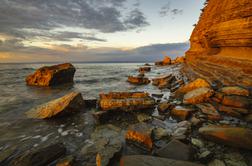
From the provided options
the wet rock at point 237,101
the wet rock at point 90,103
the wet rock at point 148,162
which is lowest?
the wet rock at point 90,103

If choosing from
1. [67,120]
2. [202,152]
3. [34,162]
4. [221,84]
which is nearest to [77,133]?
[67,120]

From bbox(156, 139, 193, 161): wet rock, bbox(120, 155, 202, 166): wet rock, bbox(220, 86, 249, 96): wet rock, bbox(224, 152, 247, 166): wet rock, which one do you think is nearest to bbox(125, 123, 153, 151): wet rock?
bbox(156, 139, 193, 161): wet rock

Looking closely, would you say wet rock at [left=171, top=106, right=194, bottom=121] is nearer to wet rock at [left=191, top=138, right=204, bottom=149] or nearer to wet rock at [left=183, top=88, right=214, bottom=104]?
wet rock at [left=183, top=88, right=214, bottom=104]

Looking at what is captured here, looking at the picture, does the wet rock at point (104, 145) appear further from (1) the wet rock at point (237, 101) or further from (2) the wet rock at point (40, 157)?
(1) the wet rock at point (237, 101)

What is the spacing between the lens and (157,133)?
3969mm

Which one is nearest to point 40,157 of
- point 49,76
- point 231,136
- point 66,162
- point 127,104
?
point 66,162

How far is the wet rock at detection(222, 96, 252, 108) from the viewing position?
480 centimetres

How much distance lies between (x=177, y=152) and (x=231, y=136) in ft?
4.87

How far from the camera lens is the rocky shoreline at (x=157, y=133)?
9.32 ft

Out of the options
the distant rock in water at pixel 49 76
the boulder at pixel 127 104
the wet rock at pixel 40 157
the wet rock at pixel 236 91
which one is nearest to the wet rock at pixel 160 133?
the boulder at pixel 127 104

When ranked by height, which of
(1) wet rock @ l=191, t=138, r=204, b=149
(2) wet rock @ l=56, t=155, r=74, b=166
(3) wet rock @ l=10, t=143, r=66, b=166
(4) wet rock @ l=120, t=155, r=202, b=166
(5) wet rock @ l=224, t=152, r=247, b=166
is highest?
(4) wet rock @ l=120, t=155, r=202, b=166

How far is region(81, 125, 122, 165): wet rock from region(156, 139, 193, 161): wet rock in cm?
107

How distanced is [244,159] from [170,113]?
117 inches

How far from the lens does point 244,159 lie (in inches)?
107
